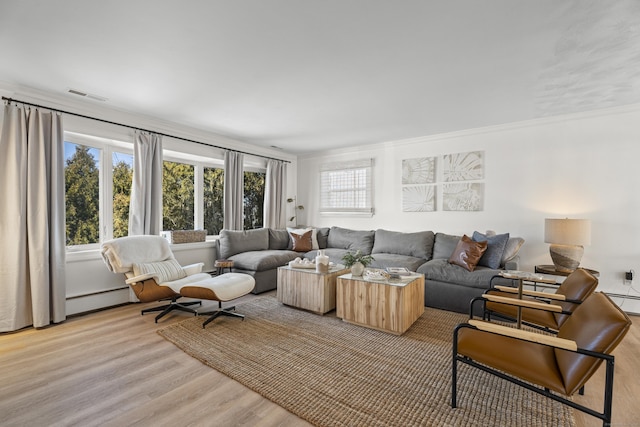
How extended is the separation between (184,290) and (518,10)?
3649mm

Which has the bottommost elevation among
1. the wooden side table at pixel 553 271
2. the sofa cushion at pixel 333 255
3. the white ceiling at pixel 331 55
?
the sofa cushion at pixel 333 255

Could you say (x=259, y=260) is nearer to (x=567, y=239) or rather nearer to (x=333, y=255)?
(x=333, y=255)

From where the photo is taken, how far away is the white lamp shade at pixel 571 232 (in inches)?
129

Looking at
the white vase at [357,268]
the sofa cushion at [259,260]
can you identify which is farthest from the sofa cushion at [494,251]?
the sofa cushion at [259,260]

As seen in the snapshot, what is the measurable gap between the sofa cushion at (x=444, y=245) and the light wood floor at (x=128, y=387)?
1.93 metres

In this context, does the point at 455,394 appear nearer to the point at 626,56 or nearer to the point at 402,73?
the point at 402,73

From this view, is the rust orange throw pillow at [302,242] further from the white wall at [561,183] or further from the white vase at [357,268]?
the white vase at [357,268]

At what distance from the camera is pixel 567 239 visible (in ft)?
10.9

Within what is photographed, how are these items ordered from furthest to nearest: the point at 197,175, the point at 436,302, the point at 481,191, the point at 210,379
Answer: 1. the point at 197,175
2. the point at 481,191
3. the point at 436,302
4. the point at 210,379

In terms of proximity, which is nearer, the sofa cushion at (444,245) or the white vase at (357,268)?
the white vase at (357,268)

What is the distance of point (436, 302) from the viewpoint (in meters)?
3.68

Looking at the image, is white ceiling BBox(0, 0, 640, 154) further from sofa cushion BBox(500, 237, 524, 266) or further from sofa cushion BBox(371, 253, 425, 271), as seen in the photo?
sofa cushion BBox(371, 253, 425, 271)

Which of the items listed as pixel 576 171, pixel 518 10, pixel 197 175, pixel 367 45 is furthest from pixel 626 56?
pixel 197 175

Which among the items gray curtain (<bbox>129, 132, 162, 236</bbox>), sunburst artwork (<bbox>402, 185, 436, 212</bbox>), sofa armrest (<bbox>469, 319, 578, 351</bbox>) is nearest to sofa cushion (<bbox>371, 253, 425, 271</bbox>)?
sunburst artwork (<bbox>402, 185, 436, 212</bbox>)
